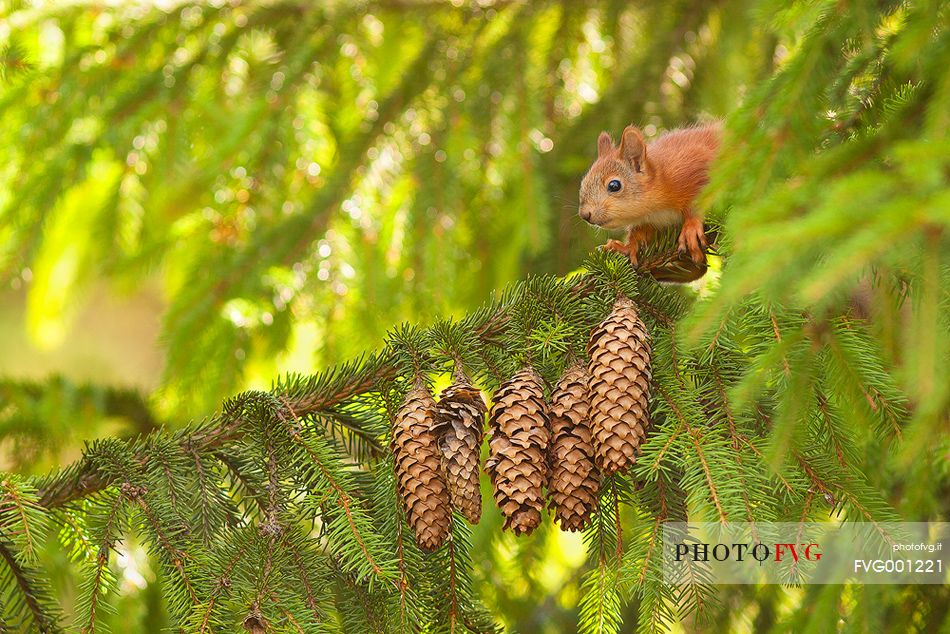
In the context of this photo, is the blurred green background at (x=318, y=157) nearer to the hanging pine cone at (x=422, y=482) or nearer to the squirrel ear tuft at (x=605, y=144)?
the squirrel ear tuft at (x=605, y=144)

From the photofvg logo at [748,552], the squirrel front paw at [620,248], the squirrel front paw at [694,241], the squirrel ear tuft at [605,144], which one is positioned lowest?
the photofvg logo at [748,552]

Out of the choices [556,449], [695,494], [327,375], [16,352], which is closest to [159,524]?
[327,375]

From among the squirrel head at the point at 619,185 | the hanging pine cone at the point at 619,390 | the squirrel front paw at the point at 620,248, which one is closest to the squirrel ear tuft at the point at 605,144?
the squirrel head at the point at 619,185

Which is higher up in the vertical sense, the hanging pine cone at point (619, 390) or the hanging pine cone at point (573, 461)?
the hanging pine cone at point (619, 390)

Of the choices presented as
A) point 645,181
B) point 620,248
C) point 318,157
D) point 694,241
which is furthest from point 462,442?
point 318,157

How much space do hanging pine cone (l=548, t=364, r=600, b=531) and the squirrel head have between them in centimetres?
79

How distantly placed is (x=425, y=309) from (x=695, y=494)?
1.47m

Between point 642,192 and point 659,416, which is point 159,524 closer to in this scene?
point 659,416

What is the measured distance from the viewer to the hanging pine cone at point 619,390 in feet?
3.78

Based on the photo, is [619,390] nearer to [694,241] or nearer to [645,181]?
[694,241]

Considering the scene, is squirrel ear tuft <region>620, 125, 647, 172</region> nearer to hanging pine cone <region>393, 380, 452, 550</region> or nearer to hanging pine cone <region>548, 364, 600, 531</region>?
hanging pine cone <region>548, 364, 600, 531</region>

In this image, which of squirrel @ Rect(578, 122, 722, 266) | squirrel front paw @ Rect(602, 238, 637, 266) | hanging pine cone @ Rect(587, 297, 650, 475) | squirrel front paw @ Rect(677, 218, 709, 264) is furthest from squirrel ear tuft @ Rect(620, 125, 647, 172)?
hanging pine cone @ Rect(587, 297, 650, 475)

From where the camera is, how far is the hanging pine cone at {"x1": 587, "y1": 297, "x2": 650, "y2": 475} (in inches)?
45.4

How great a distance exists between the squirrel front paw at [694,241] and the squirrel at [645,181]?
0.21 metres
